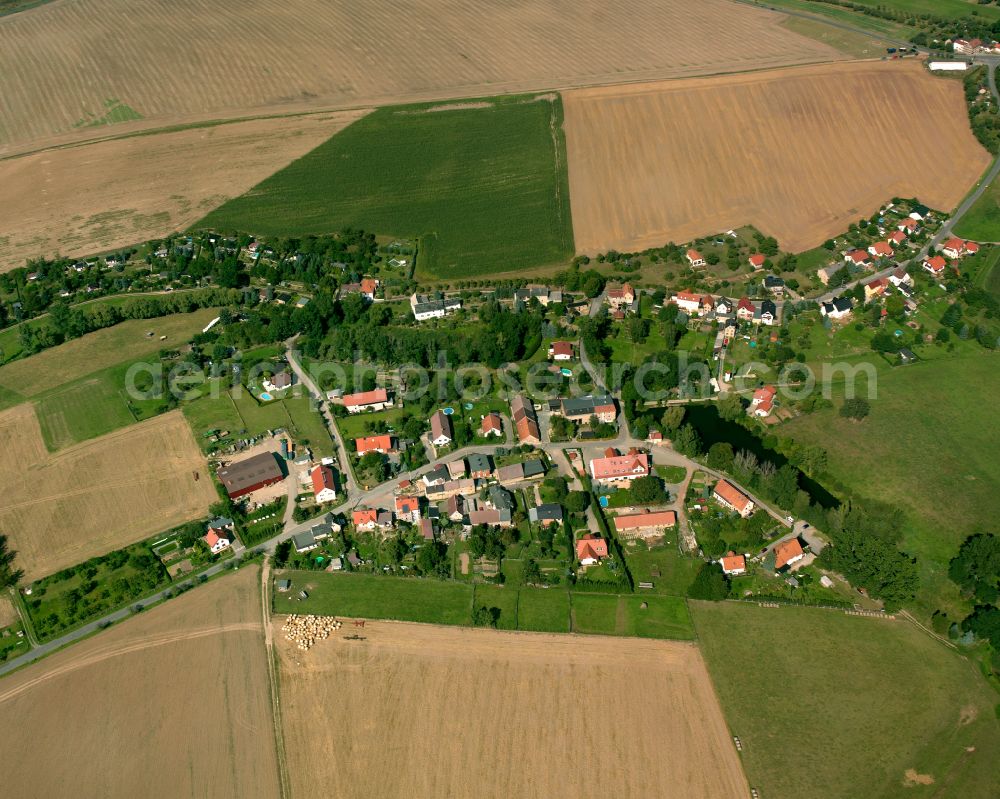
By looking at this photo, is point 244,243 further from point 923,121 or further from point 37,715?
point 923,121

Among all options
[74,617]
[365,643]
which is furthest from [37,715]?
[365,643]

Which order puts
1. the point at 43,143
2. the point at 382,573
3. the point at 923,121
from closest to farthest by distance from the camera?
the point at 382,573, the point at 923,121, the point at 43,143

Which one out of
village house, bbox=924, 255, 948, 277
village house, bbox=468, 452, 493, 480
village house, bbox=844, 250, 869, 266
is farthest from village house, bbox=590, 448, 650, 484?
village house, bbox=924, 255, 948, 277

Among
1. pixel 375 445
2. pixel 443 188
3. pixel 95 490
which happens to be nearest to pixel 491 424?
pixel 375 445

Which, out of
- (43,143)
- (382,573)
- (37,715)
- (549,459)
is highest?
(43,143)

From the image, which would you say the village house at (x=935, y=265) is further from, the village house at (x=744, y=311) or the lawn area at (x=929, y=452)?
the village house at (x=744, y=311)

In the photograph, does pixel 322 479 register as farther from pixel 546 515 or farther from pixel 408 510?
pixel 546 515
